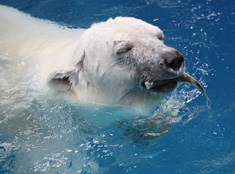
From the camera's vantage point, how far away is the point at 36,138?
3.93 meters

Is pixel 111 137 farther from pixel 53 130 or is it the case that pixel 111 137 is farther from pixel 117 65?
pixel 117 65

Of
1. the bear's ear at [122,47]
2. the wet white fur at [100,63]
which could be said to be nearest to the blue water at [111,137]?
the wet white fur at [100,63]

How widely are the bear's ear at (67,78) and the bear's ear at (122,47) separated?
1.81ft

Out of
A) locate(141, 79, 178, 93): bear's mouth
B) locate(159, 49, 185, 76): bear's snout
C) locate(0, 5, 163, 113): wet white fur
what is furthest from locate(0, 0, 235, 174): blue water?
locate(159, 49, 185, 76): bear's snout

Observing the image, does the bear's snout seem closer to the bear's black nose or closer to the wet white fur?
the bear's black nose

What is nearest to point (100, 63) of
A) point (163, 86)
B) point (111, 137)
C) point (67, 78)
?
point (67, 78)

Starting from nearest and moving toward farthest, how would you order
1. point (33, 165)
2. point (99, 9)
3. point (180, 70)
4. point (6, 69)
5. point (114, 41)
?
point (180, 70), point (114, 41), point (33, 165), point (6, 69), point (99, 9)

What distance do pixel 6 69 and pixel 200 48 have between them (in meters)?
3.47

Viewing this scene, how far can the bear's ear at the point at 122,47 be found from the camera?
10.2ft

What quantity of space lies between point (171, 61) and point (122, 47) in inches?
22.6

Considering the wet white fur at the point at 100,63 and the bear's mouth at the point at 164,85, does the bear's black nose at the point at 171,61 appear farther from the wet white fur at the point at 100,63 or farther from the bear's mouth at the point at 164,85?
the wet white fur at the point at 100,63

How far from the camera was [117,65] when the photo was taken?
3.24 m

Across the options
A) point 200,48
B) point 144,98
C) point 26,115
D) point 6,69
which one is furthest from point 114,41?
point 200,48

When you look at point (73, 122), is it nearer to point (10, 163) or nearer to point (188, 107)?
point (10, 163)
